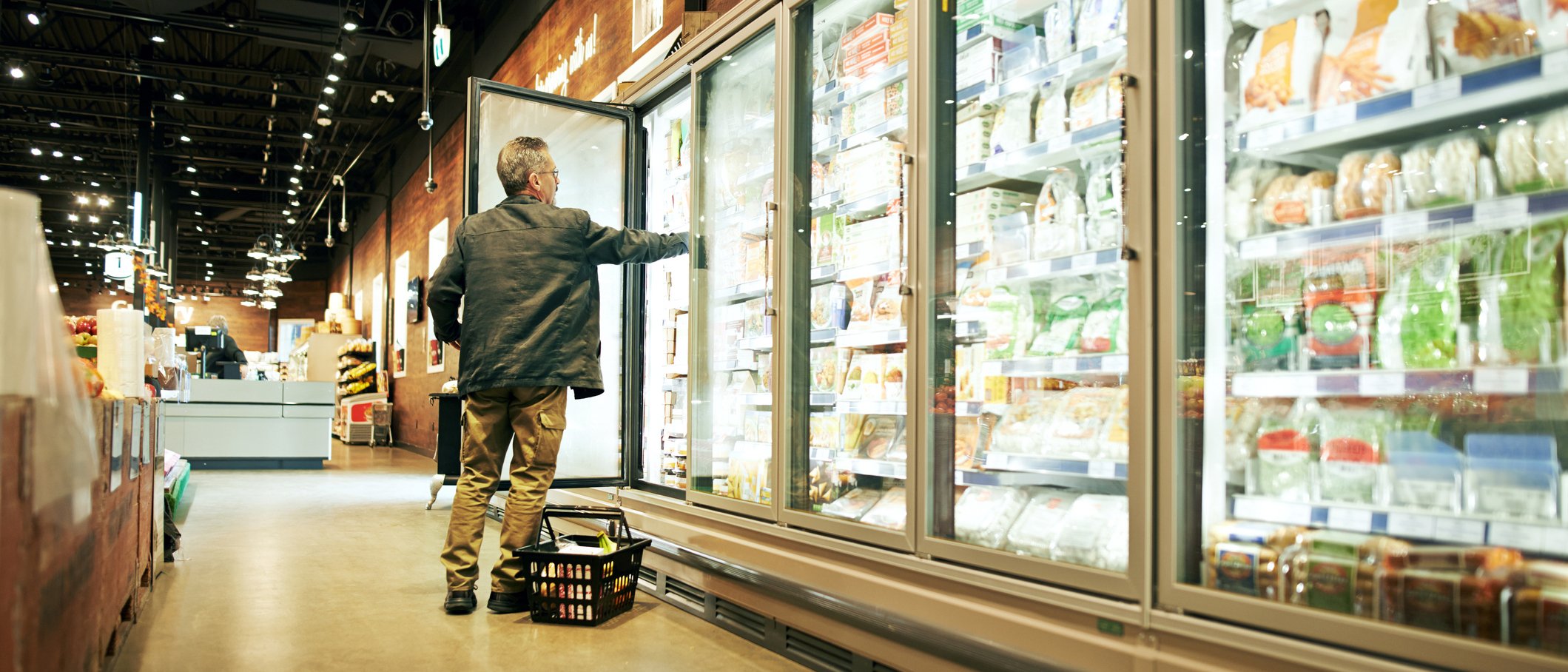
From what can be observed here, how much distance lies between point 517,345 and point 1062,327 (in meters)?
2.01

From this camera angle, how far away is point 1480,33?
180 centimetres

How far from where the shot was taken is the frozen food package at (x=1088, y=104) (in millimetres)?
2592

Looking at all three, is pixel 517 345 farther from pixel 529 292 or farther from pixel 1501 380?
pixel 1501 380

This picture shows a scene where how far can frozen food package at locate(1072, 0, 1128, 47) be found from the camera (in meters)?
2.56

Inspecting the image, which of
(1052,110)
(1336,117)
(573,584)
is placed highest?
(1052,110)

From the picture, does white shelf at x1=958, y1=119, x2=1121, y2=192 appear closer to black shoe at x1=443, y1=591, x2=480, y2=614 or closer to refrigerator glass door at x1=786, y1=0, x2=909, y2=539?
refrigerator glass door at x1=786, y1=0, x2=909, y2=539

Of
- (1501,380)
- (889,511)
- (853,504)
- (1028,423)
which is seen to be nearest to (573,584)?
(853,504)

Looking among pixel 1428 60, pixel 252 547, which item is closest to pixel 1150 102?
pixel 1428 60

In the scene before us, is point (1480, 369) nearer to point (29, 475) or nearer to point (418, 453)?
point (29, 475)

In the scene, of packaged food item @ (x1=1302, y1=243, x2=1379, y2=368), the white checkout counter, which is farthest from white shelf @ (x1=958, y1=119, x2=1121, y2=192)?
the white checkout counter

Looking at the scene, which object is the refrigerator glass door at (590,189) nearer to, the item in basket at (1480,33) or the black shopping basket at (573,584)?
the black shopping basket at (573,584)

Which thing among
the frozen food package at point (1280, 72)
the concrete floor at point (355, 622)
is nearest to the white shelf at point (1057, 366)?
the frozen food package at point (1280, 72)

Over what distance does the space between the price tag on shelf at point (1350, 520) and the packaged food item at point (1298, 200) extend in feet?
1.96

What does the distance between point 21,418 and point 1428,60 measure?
238 centimetres
